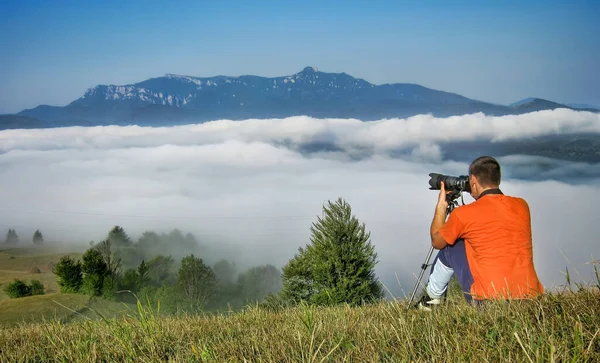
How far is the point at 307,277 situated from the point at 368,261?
6.31 m

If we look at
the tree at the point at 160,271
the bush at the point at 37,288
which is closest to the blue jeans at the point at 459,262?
the tree at the point at 160,271

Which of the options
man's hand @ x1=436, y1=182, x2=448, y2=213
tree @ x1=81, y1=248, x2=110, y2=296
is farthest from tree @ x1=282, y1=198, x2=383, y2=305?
tree @ x1=81, y1=248, x2=110, y2=296

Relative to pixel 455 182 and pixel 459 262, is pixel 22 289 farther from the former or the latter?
pixel 459 262

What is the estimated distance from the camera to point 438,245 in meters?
5.61

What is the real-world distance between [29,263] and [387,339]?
18329cm

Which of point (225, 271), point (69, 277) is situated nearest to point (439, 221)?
point (69, 277)

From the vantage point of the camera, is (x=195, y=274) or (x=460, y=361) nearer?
(x=460, y=361)

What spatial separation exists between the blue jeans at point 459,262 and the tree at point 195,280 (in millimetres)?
96657

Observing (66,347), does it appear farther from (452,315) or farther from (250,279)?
(250,279)

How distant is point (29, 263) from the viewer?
541 ft

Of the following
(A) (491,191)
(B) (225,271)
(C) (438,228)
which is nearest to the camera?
(A) (491,191)

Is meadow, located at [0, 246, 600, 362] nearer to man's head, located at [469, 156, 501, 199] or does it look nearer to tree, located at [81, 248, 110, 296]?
man's head, located at [469, 156, 501, 199]

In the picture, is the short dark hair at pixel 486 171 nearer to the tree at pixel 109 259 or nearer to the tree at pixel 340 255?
the tree at pixel 340 255

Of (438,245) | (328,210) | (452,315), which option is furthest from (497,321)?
(328,210)
